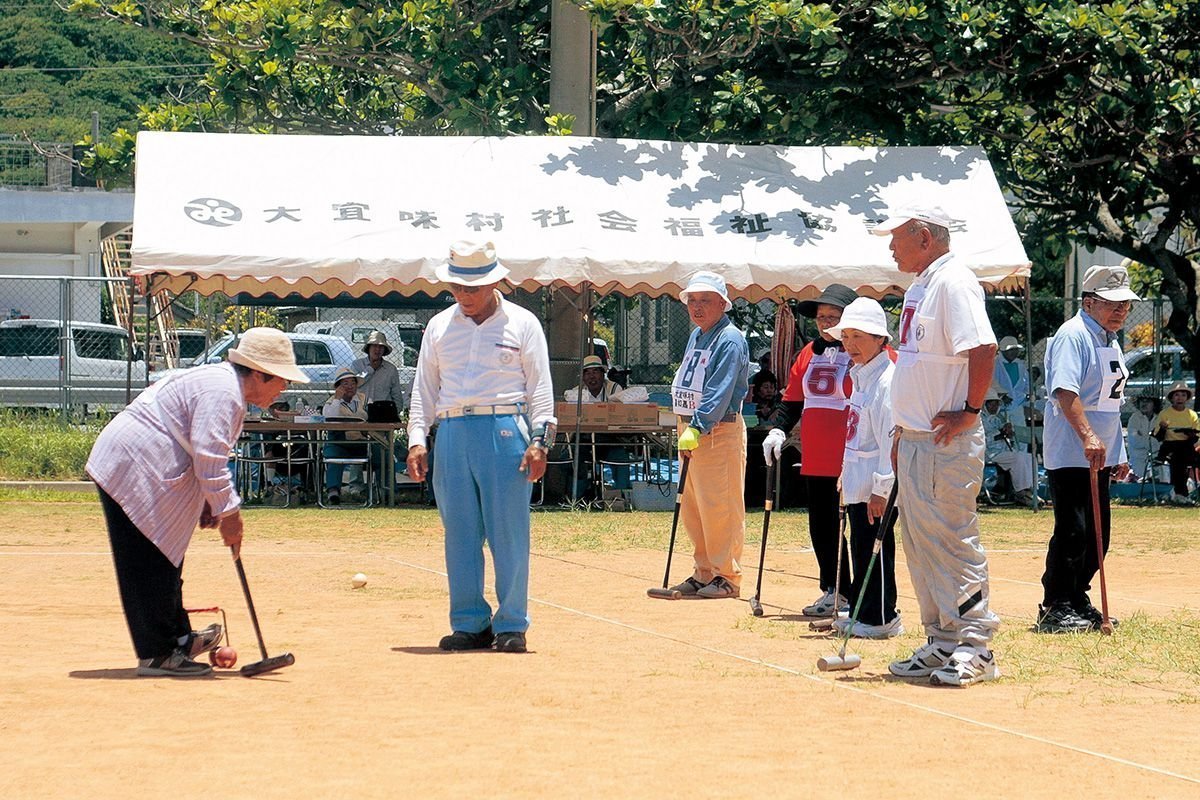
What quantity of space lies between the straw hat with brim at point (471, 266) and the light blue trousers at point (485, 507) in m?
0.66

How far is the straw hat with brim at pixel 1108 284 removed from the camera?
30.8 feet

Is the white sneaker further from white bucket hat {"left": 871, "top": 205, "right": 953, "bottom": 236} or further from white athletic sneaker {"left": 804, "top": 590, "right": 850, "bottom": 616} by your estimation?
white bucket hat {"left": 871, "top": 205, "right": 953, "bottom": 236}

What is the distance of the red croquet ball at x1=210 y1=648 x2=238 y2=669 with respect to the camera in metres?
7.80

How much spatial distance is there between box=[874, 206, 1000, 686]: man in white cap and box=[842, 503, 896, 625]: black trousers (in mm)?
1307

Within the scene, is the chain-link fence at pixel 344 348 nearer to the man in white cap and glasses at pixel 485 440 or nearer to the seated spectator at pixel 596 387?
the seated spectator at pixel 596 387

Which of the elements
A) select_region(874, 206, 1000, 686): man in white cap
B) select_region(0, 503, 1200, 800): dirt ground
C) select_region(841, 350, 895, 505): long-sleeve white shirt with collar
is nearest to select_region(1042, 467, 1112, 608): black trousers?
select_region(0, 503, 1200, 800): dirt ground

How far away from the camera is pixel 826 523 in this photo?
9.98m

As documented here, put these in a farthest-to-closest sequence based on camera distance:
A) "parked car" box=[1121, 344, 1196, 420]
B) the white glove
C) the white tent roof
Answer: "parked car" box=[1121, 344, 1196, 420], the white tent roof, the white glove

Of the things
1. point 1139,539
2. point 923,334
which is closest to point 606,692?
point 923,334

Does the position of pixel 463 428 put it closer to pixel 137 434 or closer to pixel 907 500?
pixel 137 434

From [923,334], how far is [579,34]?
12874 millimetres

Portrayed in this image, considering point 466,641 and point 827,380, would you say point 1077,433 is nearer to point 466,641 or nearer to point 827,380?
point 827,380

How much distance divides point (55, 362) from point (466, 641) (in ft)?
63.7

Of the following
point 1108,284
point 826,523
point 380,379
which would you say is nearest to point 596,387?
point 380,379
